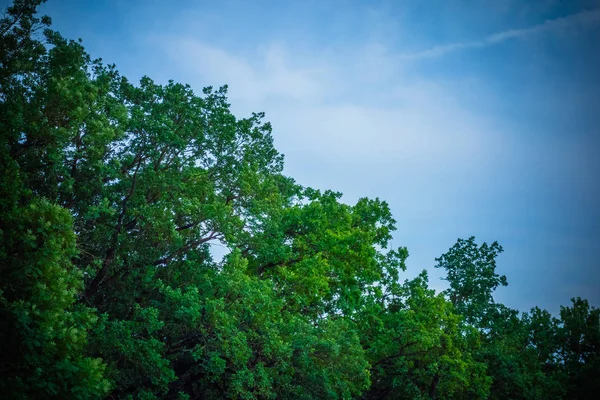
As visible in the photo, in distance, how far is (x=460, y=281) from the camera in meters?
33.2

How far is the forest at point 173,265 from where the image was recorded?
11.4 m

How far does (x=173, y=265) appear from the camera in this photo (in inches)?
704

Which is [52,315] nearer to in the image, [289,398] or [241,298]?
[241,298]

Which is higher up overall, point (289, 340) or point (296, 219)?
point (296, 219)

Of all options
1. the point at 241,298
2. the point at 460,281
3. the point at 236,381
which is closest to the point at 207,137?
the point at 241,298

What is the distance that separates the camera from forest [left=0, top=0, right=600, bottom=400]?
11.4 m

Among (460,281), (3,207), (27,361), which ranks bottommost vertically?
(27,361)

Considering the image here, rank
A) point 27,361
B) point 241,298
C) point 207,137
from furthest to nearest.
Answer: point 207,137 < point 241,298 < point 27,361

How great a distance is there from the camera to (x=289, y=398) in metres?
17.1

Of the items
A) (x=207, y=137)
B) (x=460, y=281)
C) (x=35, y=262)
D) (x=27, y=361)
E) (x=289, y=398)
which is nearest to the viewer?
(x=27, y=361)

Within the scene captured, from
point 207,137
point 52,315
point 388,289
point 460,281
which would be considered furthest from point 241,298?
point 460,281

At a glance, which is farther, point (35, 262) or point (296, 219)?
point (296, 219)

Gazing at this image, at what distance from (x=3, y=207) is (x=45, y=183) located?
3553 millimetres

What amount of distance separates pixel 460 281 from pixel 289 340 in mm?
21132
